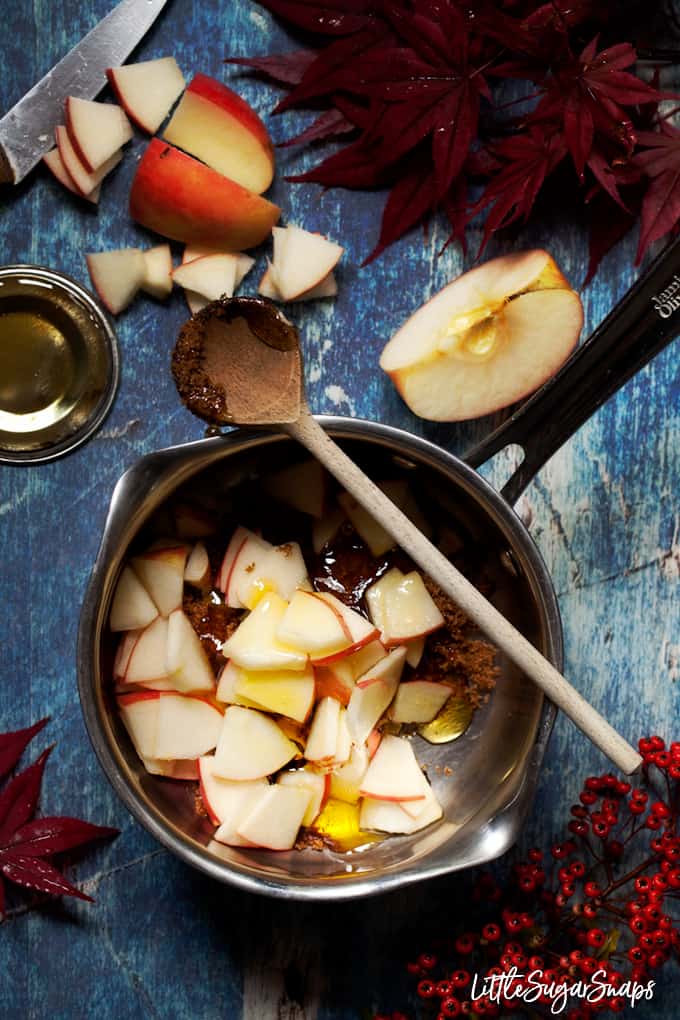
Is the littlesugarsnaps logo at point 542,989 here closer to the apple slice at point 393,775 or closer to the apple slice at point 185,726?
the apple slice at point 393,775

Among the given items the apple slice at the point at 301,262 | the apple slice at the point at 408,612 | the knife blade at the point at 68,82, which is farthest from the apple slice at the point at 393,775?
the knife blade at the point at 68,82

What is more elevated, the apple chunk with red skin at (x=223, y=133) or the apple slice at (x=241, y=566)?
the apple chunk with red skin at (x=223, y=133)

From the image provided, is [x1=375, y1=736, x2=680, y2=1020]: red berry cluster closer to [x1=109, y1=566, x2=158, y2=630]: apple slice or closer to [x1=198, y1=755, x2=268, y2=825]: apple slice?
[x1=198, y1=755, x2=268, y2=825]: apple slice

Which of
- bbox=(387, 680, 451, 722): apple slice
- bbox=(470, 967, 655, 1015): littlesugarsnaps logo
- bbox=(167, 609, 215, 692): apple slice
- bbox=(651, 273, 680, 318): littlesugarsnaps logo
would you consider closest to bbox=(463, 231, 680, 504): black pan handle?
bbox=(651, 273, 680, 318): littlesugarsnaps logo

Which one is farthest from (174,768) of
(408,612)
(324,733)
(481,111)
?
(481,111)

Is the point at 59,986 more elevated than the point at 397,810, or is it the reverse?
the point at 397,810

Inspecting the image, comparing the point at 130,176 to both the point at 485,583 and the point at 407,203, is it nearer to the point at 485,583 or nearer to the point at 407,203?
the point at 407,203

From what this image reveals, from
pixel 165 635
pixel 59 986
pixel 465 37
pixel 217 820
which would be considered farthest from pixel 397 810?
pixel 465 37
